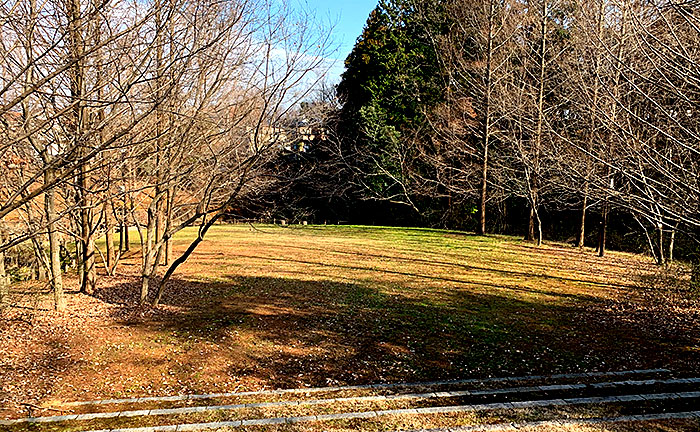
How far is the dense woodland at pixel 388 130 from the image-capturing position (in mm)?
4945

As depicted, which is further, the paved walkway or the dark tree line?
the dark tree line

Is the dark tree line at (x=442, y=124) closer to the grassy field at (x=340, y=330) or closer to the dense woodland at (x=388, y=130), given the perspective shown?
the dense woodland at (x=388, y=130)

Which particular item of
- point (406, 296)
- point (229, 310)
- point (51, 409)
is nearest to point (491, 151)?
point (406, 296)

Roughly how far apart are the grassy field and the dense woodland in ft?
3.60

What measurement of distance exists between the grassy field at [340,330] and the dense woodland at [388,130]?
1.10 metres

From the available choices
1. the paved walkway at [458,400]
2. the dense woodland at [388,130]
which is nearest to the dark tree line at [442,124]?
the dense woodland at [388,130]

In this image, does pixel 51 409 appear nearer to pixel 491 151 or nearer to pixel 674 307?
pixel 674 307

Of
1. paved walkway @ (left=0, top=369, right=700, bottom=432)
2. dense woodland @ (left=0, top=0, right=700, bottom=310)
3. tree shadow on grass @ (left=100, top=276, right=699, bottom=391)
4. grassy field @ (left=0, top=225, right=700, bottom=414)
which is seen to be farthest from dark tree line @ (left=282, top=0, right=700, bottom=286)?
paved walkway @ (left=0, top=369, right=700, bottom=432)

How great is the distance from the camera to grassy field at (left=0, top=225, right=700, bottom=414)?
18.2ft

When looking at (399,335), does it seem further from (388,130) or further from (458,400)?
(388,130)

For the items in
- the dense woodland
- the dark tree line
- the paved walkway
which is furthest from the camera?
the dark tree line

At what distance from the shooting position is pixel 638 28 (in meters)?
4.56

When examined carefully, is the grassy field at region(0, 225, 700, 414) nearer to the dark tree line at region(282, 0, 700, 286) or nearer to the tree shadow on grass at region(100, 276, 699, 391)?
the tree shadow on grass at region(100, 276, 699, 391)

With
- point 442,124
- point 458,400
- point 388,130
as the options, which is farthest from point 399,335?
point 388,130
